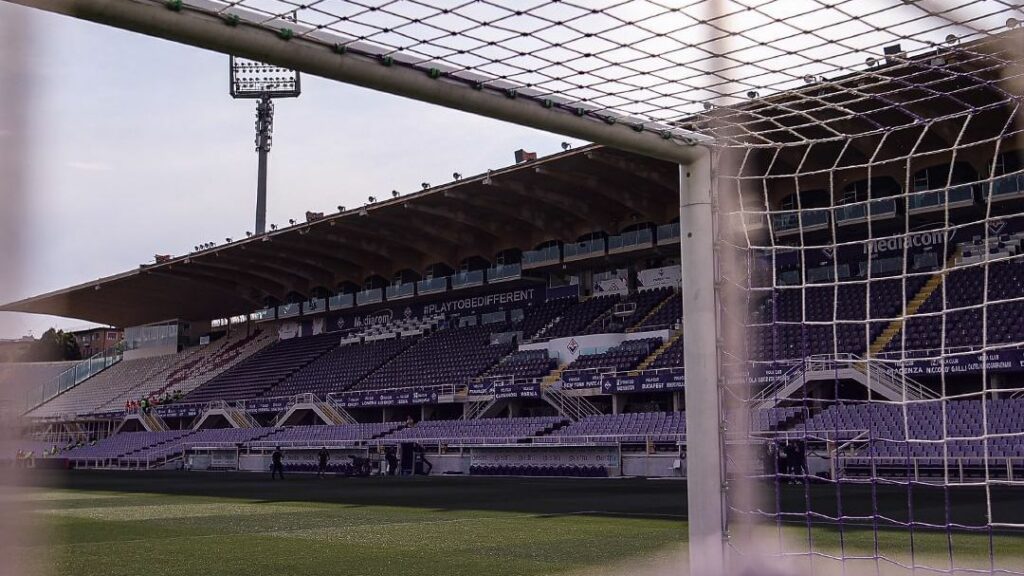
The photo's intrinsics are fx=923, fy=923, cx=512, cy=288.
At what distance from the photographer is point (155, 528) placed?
11625 millimetres

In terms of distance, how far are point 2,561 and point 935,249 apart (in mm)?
26795

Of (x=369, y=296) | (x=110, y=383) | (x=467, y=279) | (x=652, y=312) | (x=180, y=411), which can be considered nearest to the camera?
(x=652, y=312)

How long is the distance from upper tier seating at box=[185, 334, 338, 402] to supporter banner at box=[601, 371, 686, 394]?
19496 mm

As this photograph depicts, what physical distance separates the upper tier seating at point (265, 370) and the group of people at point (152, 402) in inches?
35.0

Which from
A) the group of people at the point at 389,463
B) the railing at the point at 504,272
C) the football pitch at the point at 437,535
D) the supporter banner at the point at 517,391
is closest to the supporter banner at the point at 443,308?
the railing at the point at 504,272

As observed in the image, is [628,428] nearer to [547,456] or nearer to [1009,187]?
[547,456]

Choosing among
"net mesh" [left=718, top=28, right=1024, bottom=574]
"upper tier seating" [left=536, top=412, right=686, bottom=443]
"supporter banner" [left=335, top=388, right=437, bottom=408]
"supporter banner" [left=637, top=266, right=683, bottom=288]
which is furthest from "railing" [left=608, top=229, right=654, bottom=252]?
"supporter banner" [left=335, top=388, right=437, bottom=408]

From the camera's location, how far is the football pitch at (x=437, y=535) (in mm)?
7508

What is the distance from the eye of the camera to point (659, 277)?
106 ft

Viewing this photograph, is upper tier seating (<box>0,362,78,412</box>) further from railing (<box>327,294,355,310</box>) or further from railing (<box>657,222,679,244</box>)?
railing (<box>327,294,355,310</box>)

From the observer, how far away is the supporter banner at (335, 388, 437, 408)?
31.8m

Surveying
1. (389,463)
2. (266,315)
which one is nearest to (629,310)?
(389,463)

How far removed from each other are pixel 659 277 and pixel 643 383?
24.2 ft

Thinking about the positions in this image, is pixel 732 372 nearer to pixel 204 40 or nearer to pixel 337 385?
pixel 204 40
